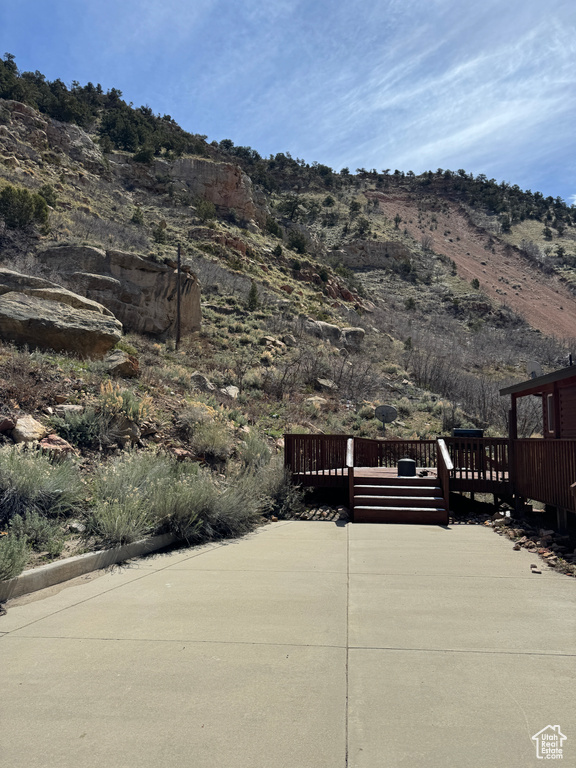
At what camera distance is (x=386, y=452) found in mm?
14664

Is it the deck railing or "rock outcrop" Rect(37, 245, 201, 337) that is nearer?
the deck railing

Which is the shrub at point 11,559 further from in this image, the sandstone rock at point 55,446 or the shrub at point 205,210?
the shrub at point 205,210

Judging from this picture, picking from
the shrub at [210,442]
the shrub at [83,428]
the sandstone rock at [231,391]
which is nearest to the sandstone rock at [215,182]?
the sandstone rock at [231,391]

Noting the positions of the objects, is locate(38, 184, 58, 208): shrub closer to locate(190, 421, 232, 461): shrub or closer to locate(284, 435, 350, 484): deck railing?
locate(190, 421, 232, 461): shrub

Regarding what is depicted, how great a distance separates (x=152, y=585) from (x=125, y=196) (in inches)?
1866

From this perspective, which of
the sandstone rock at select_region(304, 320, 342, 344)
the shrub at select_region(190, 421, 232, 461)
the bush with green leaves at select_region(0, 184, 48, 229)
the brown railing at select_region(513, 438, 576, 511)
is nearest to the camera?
the brown railing at select_region(513, 438, 576, 511)


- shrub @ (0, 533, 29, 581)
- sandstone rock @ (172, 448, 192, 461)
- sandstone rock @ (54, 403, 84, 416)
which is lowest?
shrub @ (0, 533, 29, 581)

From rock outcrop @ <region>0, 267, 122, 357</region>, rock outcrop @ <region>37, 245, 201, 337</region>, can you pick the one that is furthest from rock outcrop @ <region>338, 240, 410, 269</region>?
rock outcrop @ <region>0, 267, 122, 357</region>

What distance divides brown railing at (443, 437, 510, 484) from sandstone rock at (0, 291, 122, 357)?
9.78 metres

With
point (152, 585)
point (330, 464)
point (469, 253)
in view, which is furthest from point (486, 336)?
point (152, 585)

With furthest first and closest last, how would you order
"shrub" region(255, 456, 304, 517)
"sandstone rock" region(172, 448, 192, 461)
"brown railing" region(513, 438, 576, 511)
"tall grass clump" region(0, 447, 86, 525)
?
"shrub" region(255, 456, 304, 517), "sandstone rock" region(172, 448, 192, 461), "brown railing" region(513, 438, 576, 511), "tall grass clump" region(0, 447, 86, 525)

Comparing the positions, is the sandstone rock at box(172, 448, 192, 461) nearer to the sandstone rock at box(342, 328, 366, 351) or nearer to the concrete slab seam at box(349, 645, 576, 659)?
the concrete slab seam at box(349, 645, 576, 659)

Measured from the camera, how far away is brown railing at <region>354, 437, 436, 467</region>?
47.0ft

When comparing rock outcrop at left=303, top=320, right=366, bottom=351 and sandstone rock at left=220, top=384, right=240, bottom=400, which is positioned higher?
rock outcrop at left=303, top=320, right=366, bottom=351
